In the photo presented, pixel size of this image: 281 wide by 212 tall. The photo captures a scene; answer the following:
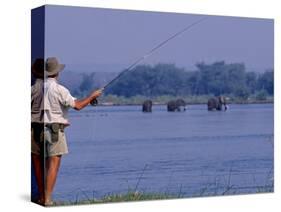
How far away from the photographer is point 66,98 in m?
11.6

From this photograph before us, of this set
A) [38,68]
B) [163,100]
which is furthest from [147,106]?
[38,68]

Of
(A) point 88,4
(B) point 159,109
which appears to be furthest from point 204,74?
(A) point 88,4

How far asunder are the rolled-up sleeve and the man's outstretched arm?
0.20 feet

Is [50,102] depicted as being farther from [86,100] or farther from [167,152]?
[167,152]

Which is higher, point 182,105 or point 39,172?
point 182,105

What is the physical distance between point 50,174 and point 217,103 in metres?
2.52

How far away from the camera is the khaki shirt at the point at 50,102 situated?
452 inches

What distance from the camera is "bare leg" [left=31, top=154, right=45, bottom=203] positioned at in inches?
456

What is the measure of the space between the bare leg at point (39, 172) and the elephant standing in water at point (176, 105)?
176 centimetres

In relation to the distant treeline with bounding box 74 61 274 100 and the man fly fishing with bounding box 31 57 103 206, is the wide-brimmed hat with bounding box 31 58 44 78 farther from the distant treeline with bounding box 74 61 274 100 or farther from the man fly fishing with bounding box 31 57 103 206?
the distant treeline with bounding box 74 61 274 100

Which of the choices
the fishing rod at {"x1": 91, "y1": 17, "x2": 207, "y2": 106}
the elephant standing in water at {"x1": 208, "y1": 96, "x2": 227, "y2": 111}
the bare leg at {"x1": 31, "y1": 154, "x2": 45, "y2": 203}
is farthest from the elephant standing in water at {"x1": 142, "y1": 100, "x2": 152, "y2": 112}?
the bare leg at {"x1": 31, "y1": 154, "x2": 45, "y2": 203}

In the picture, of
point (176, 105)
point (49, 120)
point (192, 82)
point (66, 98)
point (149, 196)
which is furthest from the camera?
→ point (192, 82)

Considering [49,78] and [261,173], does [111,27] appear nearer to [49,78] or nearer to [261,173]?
[49,78]

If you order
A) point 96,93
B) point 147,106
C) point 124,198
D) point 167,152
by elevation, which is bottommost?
point 124,198
